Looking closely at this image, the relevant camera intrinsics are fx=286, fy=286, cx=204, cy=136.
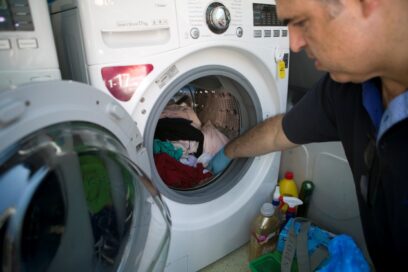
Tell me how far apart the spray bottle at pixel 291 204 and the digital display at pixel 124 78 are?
0.95 meters

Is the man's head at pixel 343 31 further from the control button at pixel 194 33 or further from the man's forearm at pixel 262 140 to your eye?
the man's forearm at pixel 262 140

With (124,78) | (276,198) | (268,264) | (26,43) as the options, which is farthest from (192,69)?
(268,264)

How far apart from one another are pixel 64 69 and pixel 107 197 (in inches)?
16.4

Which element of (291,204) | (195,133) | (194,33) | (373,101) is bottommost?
(291,204)

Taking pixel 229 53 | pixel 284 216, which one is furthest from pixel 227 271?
pixel 229 53

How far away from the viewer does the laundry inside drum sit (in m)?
1.17

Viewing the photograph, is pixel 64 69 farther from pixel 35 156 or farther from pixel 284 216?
pixel 284 216

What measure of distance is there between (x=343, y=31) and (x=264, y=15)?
0.50 meters

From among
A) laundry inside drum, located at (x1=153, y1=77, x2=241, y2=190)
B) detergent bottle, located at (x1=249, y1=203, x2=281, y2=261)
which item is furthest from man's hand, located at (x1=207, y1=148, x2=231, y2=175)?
detergent bottle, located at (x1=249, y1=203, x2=281, y2=261)

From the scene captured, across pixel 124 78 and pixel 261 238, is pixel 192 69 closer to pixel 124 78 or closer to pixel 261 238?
pixel 124 78

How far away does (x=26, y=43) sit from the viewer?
23.3 inches

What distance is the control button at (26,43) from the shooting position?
0.58 m

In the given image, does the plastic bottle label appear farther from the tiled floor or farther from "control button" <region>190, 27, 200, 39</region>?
"control button" <region>190, 27, 200, 39</region>

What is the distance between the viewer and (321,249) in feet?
4.08
